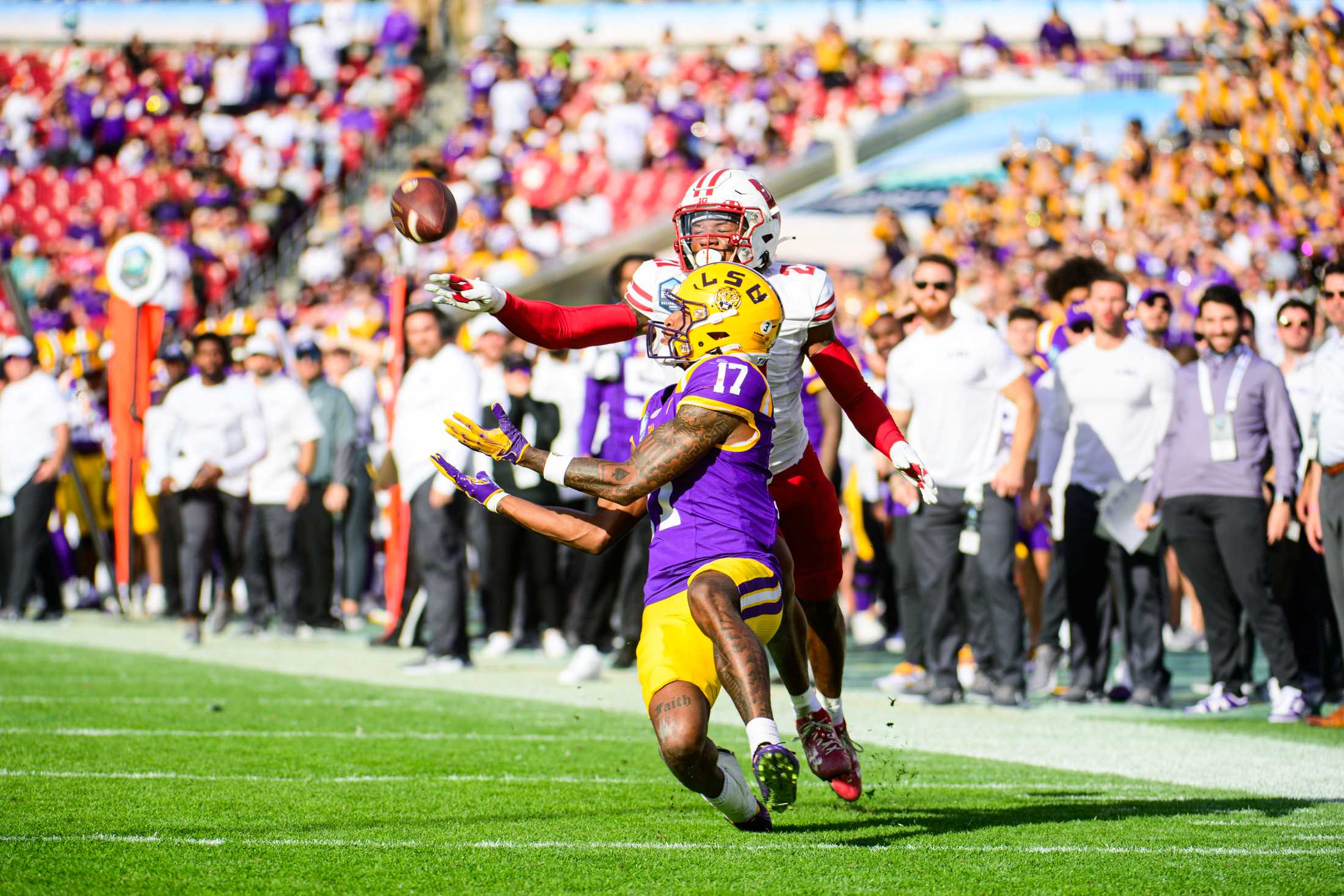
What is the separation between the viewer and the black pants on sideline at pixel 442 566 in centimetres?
1053

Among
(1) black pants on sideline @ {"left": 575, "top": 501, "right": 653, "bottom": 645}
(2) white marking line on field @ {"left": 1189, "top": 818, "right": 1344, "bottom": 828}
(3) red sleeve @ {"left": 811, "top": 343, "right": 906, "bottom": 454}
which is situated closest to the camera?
(2) white marking line on field @ {"left": 1189, "top": 818, "right": 1344, "bottom": 828}

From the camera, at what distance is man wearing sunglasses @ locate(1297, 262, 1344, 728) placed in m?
8.30

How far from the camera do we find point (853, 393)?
6.35 metres

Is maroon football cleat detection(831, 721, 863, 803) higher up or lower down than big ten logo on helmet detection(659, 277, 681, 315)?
lower down

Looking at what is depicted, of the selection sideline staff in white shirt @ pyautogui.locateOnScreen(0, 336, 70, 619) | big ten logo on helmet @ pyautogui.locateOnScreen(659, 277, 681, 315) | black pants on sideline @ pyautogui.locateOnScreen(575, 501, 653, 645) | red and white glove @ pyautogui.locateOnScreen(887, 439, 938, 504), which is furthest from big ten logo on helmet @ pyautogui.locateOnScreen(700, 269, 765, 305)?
sideline staff in white shirt @ pyautogui.locateOnScreen(0, 336, 70, 619)

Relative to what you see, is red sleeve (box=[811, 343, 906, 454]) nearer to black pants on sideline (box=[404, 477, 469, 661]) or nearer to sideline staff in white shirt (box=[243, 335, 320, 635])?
black pants on sideline (box=[404, 477, 469, 661])

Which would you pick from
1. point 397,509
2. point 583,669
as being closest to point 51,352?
point 397,509

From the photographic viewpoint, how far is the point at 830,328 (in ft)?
20.7

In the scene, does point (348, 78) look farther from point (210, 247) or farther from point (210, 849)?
point (210, 849)

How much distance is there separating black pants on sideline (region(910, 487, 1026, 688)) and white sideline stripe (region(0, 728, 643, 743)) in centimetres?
216

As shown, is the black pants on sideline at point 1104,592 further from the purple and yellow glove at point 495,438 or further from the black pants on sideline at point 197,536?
the black pants on sideline at point 197,536

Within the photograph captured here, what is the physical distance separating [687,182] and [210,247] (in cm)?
724

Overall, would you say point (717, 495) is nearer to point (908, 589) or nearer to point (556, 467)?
point (556, 467)

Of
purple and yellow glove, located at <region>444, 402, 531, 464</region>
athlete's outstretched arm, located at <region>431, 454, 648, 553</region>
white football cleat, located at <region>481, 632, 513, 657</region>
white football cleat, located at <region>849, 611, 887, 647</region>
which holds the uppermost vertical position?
purple and yellow glove, located at <region>444, 402, 531, 464</region>
